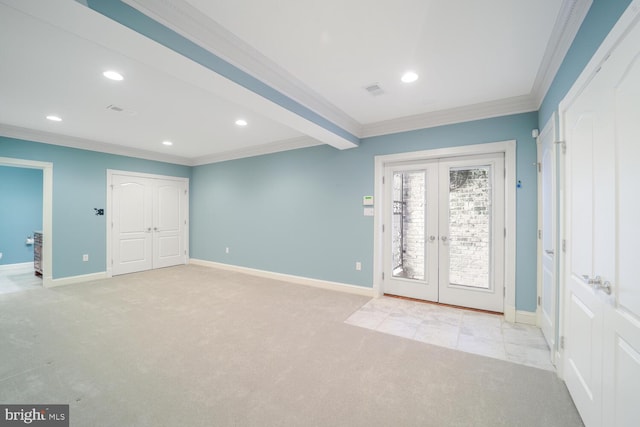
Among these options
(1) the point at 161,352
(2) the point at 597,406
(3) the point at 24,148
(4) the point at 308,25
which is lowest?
(1) the point at 161,352

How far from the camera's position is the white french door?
11.1ft

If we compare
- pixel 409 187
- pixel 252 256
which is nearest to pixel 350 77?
pixel 409 187

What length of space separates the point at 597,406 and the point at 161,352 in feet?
10.5

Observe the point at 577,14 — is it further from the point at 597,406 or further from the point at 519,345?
the point at 519,345

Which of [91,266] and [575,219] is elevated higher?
[575,219]

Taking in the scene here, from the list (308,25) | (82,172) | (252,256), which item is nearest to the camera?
(308,25)

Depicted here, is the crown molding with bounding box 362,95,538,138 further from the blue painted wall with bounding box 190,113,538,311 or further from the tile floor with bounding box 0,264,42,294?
the tile floor with bounding box 0,264,42,294

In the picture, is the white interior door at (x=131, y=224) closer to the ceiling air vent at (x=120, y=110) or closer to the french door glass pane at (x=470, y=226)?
the ceiling air vent at (x=120, y=110)

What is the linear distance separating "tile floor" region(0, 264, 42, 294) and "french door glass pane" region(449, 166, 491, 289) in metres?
6.97

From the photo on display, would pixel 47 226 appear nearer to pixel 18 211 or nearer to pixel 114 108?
pixel 18 211

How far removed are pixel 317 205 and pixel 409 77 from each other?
256cm

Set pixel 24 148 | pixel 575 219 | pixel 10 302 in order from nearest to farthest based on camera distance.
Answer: pixel 575 219 → pixel 10 302 → pixel 24 148

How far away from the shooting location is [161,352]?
2.46 metres

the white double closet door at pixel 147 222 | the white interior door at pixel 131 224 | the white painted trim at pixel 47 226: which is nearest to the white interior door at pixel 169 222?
the white double closet door at pixel 147 222
